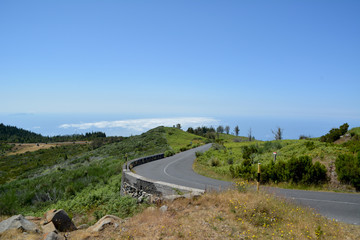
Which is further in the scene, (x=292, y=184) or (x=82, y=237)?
(x=292, y=184)

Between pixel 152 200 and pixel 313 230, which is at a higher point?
pixel 313 230

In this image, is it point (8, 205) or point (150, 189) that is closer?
point (150, 189)

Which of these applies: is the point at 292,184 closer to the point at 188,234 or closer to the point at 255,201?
the point at 255,201

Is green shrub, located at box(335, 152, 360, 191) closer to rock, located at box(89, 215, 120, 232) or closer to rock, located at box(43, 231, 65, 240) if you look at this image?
rock, located at box(89, 215, 120, 232)

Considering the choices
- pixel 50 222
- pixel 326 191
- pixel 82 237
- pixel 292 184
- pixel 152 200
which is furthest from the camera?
pixel 292 184

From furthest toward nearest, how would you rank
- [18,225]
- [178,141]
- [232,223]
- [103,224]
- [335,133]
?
[178,141] → [335,133] → [103,224] → [18,225] → [232,223]

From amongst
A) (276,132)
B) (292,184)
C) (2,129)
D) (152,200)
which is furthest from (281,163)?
(2,129)

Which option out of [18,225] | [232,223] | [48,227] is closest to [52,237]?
[48,227]

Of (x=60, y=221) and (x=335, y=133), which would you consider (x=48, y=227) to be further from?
(x=335, y=133)

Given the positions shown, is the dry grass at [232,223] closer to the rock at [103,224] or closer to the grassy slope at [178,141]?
the rock at [103,224]

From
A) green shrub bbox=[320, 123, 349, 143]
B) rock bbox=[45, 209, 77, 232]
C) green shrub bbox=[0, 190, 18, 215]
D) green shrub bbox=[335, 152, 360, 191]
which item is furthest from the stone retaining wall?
green shrub bbox=[320, 123, 349, 143]

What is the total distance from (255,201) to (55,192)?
15388 millimetres

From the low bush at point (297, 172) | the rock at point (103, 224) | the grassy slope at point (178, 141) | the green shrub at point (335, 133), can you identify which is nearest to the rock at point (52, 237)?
the rock at point (103, 224)

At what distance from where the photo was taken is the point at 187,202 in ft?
26.5
